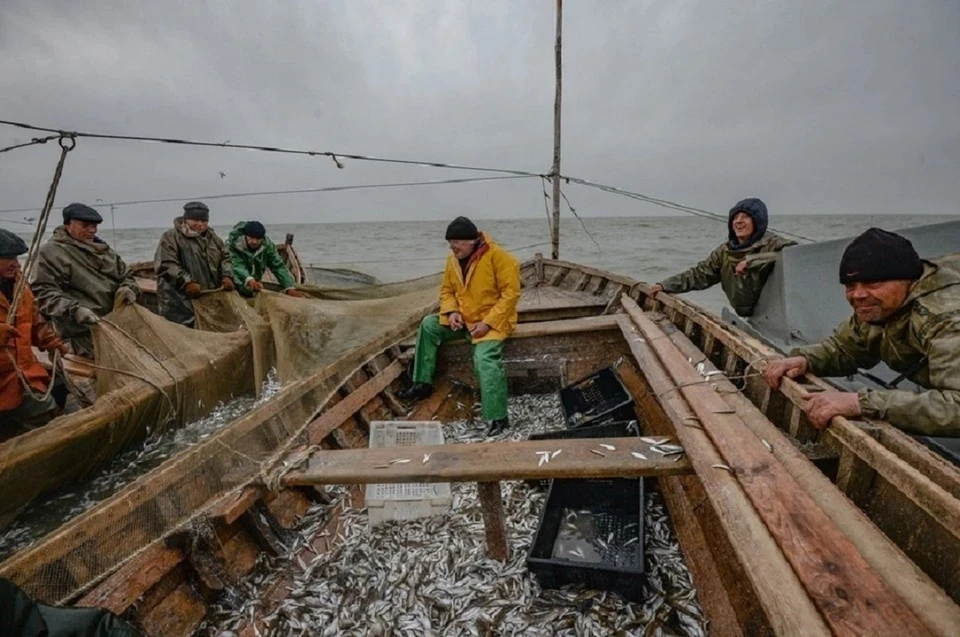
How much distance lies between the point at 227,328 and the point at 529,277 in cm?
663

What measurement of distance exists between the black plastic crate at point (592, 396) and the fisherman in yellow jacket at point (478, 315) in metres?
0.80

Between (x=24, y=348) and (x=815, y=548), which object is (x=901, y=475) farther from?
(x=24, y=348)

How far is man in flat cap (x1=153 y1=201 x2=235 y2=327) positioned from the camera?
26.8 ft

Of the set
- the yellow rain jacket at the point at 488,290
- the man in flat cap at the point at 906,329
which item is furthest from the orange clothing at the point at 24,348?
the man in flat cap at the point at 906,329

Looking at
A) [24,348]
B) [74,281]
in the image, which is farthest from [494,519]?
[74,281]

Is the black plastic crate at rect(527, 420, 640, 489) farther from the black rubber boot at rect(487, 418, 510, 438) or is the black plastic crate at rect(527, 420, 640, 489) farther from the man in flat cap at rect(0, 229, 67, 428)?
the man in flat cap at rect(0, 229, 67, 428)

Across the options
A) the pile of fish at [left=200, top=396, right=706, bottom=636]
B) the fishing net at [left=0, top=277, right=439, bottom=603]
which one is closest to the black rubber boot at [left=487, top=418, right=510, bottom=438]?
the pile of fish at [left=200, top=396, right=706, bottom=636]

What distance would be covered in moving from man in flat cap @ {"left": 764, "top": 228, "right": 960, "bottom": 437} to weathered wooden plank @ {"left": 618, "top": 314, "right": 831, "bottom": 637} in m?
0.86

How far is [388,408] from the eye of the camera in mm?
6031

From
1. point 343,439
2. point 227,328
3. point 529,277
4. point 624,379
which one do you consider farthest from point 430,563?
point 529,277

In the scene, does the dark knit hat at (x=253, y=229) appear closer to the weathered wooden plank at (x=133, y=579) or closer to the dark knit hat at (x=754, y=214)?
the weathered wooden plank at (x=133, y=579)

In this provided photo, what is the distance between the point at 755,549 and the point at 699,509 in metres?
1.67

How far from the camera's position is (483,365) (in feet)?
19.2

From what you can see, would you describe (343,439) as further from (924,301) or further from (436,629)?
(924,301)
